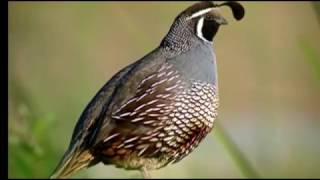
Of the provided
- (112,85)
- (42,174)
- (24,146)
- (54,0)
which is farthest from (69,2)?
(112,85)

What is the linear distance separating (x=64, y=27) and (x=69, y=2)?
16.1 inches

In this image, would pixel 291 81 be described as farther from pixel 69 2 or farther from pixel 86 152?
pixel 86 152

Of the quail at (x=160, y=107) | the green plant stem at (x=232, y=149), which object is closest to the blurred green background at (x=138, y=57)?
the green plant stem at (x=232, y=149)

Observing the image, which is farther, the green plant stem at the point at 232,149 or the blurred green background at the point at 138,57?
the blurred green background at the point at 138,57

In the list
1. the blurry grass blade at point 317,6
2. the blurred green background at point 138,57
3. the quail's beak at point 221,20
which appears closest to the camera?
the quail's beak at point 221,20

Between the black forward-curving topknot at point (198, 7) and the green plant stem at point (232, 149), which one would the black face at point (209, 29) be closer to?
the black forward-curving topknot at point (198, 7)

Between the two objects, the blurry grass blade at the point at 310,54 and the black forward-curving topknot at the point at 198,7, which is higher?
the black forward-curving topknot at the point at 198,7

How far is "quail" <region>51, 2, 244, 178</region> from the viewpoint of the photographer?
0.99 m

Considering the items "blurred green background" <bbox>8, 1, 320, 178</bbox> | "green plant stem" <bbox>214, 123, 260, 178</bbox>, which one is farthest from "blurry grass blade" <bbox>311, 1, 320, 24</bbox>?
"blurred green background" <bbox>8, 1, 320, 178</bbox>

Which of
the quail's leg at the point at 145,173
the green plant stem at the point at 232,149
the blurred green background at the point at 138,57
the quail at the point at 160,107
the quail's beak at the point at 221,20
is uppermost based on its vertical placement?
the quail's beak at the point at 221,20

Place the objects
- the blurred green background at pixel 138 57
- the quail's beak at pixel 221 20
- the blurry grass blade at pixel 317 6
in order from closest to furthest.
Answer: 1. the quail's beak at pixel 221 20
2. the blurry grass blade at pixel 317 6
3. the blurred green background at pixel 138 57

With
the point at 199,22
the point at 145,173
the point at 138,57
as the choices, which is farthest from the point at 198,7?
the point at 138,57

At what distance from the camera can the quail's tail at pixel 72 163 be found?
1007 millimetres

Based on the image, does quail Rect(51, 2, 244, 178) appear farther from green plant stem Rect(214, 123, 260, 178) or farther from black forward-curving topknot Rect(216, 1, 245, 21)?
green plant stem Rect(214, 123, 260, 178)
